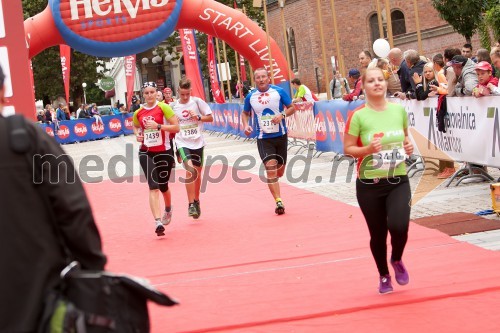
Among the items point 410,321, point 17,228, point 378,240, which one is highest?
point 17,228

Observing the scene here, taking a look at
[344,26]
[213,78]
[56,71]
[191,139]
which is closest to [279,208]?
[191,139]

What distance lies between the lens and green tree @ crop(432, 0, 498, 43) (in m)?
37.0

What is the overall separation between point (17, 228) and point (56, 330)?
403mm

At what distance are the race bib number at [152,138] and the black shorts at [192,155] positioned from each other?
1.29 meters

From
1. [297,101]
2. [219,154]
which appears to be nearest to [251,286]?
[297,101]

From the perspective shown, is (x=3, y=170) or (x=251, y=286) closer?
(x=3, y=170)

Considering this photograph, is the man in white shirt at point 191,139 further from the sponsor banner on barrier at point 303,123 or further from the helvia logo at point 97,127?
the helvia logo at point 97,127

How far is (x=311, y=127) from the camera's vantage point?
70.9 ft

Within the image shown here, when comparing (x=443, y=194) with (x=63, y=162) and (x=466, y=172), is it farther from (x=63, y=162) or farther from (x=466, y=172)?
(x=63, y=162)

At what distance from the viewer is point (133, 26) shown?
25875mm

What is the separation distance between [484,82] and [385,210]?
18.8ft

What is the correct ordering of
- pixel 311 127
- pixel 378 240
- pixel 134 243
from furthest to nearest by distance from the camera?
1. pixel 311 127
2. pixel 134 243
3. pixel 378 240

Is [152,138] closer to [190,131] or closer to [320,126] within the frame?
[190,131]

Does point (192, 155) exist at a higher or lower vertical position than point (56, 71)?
lower
